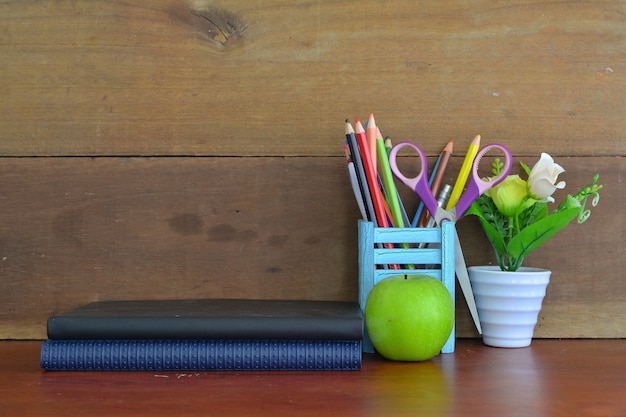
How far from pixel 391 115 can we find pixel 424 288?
229 mm

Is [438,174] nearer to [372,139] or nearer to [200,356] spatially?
[372,139]

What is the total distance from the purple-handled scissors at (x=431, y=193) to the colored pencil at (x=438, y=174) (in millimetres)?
19

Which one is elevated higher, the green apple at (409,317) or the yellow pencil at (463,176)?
the yellow pencil at (463,176)

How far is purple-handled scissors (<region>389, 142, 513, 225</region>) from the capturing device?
0.77 m

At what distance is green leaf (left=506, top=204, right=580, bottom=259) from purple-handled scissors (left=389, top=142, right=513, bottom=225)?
0.06m

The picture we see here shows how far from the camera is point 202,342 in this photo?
666mm

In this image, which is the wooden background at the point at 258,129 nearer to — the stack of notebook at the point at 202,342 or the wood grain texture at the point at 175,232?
the wood grain texture at the point at 175,232

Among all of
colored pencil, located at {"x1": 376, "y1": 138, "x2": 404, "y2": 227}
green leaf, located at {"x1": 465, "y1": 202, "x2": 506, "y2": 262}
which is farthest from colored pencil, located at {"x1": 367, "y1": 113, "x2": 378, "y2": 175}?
green leaf, located at {"x1": 465, "y1": 202, "x2": 506, "y2": 262}

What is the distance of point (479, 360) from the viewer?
0.73m

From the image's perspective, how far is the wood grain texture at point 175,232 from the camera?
828mm

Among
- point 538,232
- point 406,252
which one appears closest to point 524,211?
point 538,232

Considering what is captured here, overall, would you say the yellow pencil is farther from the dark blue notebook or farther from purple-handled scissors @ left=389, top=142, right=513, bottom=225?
the dark blue notebook

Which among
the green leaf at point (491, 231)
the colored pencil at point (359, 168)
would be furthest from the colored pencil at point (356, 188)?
the green leaf at point (491, 231)

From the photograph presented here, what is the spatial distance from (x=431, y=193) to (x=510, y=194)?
79mm
